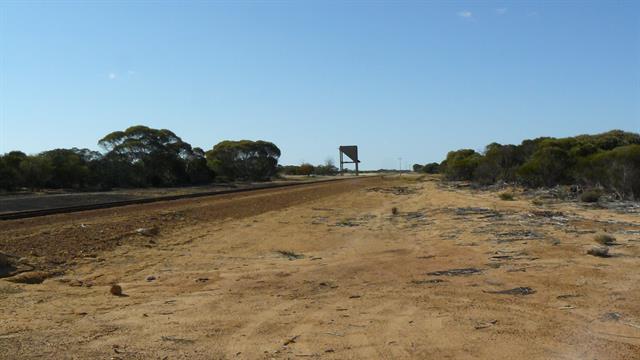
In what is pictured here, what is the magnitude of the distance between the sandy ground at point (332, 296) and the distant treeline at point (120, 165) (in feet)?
126

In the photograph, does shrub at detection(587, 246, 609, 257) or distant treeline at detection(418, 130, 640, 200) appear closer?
shrub at detection(587, 246, 609, 257)

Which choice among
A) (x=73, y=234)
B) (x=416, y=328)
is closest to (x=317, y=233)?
(x=73, y=234)

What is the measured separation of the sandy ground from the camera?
693 cm

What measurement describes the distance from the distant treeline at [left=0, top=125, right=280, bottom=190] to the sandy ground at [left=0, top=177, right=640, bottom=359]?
1513 inches

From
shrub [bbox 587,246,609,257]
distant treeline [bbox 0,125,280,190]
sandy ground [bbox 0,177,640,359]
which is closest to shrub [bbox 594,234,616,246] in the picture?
sandy ground [bbox 0,177,640,359]

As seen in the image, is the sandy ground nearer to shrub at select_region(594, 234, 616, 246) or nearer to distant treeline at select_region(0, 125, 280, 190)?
shrub at select_region(594, 234, 616, 246)

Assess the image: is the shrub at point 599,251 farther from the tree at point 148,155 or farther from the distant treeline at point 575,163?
the tree at point 148,155

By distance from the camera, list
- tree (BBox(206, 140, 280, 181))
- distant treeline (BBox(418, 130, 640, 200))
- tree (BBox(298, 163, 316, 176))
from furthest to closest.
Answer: tree (BBox(298, 163, 316, 176))
tree (BBox(206, 140, 280, 181))
distant treeline (BBox(418, 130, 640, 200))

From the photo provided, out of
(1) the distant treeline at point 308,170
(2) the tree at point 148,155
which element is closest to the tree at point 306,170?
(1) the distant treeline at point 308,170

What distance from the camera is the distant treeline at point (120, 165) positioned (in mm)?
53844

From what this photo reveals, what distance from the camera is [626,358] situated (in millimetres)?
6246

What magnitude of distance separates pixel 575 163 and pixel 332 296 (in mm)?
33658

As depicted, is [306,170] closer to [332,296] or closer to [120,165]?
[120,165]

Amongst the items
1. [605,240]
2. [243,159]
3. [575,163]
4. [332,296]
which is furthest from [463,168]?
[332,296]
